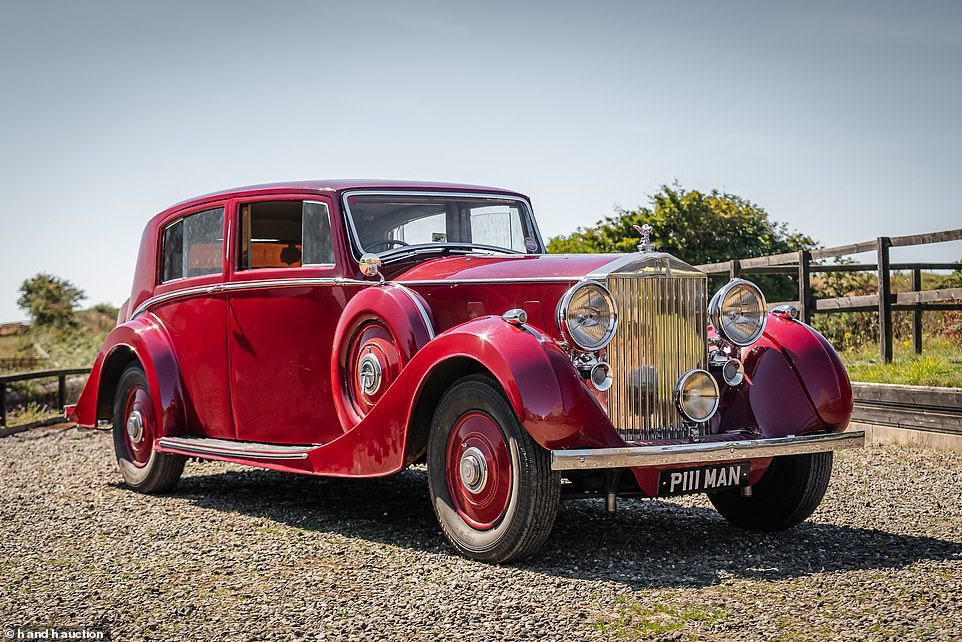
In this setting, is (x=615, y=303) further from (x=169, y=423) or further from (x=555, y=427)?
(x=169, y=423)

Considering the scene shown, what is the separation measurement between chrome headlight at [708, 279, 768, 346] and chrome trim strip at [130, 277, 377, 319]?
6.28ft

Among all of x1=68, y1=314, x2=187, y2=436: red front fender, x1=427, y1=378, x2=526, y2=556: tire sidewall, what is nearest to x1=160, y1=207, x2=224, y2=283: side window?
x1=68, y1=314, x2=187, y2=436: red front fender

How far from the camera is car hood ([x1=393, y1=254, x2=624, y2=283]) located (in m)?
4.86

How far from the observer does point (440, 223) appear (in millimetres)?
6152

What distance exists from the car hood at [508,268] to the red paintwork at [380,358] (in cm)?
1

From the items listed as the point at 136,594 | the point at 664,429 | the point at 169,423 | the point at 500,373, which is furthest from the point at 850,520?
the point at 169,423

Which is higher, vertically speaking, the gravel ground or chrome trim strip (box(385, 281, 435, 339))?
chrome trim strip (box(385, 281, 435, 339))

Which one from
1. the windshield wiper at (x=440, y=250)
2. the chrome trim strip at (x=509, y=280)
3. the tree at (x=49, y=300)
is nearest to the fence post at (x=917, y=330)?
the windshield wiper at (x=440, y=250)

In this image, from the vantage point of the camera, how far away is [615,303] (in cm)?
459

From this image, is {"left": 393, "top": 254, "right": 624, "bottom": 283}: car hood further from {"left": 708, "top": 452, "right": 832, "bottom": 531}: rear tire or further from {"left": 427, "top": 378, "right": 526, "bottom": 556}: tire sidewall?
{"left": 708, "top": 452, "right": 832, "bottom": 531}: rear tire

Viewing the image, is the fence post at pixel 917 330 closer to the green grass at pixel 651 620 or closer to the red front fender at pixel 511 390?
the red front fender at pixel 511 390

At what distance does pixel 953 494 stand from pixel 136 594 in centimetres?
487

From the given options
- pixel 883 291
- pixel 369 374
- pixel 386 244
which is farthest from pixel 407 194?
pixel 883 291

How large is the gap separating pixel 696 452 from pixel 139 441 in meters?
4.25
